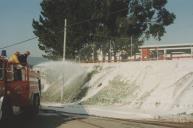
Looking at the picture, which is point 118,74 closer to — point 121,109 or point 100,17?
point 121,109

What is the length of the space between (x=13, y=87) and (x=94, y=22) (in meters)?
38.1

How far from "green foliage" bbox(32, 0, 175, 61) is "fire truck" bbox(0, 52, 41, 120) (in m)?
32.8

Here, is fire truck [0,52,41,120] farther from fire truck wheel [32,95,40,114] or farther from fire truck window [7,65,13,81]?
fire truck wheel [32,95,40,114]

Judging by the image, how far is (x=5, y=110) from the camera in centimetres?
1770

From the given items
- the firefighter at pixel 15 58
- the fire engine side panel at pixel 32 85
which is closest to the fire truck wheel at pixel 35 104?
the fire engine side panel at pixel 32 85

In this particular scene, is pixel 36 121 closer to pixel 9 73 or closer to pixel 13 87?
pixel 13 87

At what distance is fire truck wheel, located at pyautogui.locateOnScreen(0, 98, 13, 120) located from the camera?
17172 mm

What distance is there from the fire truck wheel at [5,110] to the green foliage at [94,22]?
34346 mm

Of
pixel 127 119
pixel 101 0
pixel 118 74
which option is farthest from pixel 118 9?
pixel 127 119

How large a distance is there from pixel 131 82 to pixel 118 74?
9.83 ft

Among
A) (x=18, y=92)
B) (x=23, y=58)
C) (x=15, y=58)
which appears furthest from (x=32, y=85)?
(x=18, y=92)

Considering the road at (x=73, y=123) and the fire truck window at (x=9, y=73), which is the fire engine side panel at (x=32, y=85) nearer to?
the road at (x=73, y=123)

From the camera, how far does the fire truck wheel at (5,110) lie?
17172mm

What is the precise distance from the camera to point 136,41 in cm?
4259
